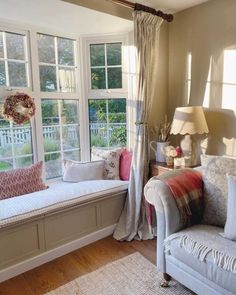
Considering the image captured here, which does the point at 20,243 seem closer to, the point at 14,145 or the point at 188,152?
the point at 14,145

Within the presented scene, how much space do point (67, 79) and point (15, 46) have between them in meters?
0.63

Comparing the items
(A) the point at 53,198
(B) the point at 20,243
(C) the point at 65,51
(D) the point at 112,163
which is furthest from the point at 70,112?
(B) the point at 20,243

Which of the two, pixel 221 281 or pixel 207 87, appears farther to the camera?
pixel 207 87

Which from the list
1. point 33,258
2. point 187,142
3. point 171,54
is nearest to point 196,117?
point 187,142

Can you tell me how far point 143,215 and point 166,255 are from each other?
78cm

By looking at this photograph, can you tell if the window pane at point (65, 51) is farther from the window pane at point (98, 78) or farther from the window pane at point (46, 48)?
the window pane at point (98, 78)

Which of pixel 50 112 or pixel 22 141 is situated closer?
pixel 22 141

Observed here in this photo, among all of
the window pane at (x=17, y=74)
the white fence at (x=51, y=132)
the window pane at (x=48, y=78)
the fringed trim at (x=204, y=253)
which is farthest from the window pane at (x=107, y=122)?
the fringed trim at (x=204, y=253)

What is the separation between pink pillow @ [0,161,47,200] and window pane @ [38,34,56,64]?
1158 mm

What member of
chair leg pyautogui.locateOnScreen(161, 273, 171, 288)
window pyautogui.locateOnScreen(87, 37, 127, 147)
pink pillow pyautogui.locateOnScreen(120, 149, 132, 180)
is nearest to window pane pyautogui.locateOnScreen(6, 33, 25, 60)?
window pyautogui.locateOnScreen(87, 37, 127, 147)

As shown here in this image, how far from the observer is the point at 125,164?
278cm

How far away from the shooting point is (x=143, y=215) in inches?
101

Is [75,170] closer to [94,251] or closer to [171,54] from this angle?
[94,251]

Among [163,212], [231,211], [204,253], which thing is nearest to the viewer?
[204,253]
